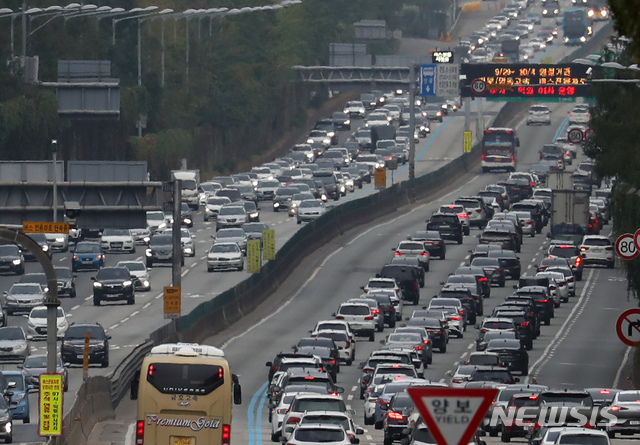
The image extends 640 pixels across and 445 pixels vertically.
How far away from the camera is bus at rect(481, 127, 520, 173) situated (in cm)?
12225

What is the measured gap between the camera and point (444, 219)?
90.8 metres

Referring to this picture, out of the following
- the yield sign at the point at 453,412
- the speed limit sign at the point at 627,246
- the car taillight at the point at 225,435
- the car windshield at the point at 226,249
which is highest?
the yield sign at the point at 453,412

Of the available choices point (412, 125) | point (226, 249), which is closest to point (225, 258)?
point (226, 249)

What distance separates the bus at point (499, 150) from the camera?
4813 inches

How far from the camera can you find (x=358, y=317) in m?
64.8

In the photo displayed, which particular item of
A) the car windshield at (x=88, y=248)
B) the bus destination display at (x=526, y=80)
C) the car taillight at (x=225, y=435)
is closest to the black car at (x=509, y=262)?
the car windshield at (x=88, y=248)

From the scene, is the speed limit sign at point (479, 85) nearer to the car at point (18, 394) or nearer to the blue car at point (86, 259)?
the blue car at point (86, 259)

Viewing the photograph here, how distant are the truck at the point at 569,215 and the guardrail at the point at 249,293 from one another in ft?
38.4

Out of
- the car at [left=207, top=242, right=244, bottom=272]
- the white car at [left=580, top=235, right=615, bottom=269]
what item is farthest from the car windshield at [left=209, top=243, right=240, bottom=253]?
the white car at [left=580, top=235, right=615, bottom=269]

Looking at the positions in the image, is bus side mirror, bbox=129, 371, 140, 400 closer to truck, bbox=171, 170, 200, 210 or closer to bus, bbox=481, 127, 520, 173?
truck, bbox=171, 170, 200, 210

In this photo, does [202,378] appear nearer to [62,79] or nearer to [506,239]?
[506,239]

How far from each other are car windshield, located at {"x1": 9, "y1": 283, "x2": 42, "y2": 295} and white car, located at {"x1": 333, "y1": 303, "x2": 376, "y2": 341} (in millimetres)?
12434

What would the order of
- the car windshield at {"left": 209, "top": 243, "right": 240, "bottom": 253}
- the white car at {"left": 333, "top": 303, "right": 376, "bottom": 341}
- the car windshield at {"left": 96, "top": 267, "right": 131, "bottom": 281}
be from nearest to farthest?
the white car at {"left": 333, "top": 303, "right": 376, "bottom": 341} < the car windshield at {"left": 96, "top": 267, "right": 131, "bottom": 281} < the car windshield at {"left": 209, "top": 243, "right": 240, "bottom": 253}

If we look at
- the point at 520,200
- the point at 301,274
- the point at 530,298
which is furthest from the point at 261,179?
the point at 530,298
